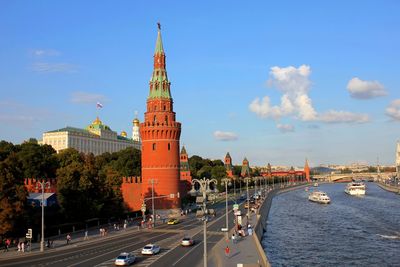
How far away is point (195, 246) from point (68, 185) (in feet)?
93.1

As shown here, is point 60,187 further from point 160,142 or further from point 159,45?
point 159,45

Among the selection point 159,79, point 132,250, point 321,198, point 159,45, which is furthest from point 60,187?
point 321,198

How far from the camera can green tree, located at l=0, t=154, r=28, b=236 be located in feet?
175

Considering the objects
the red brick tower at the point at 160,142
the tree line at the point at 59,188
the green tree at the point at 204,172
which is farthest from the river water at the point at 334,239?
the green tree at the point at 204,172

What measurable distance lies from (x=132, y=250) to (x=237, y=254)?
40.4ft

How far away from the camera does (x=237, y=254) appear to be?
4562cm

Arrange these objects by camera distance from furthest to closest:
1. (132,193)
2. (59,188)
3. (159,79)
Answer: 1. (132,193)
2. (159,79)
3. (59,188)

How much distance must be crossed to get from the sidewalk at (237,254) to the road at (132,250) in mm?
1250

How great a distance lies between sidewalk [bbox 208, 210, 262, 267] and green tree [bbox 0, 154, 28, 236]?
2308 centimetres

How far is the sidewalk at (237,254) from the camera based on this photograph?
40875mm

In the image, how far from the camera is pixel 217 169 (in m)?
178

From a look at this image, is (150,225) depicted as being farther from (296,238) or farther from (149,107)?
(149,107)

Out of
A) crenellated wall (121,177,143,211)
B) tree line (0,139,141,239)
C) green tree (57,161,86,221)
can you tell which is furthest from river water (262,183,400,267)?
green tree (57,161,86,221)

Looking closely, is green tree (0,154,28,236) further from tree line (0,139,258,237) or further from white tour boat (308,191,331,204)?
white tour boat (308,191,331,204)
